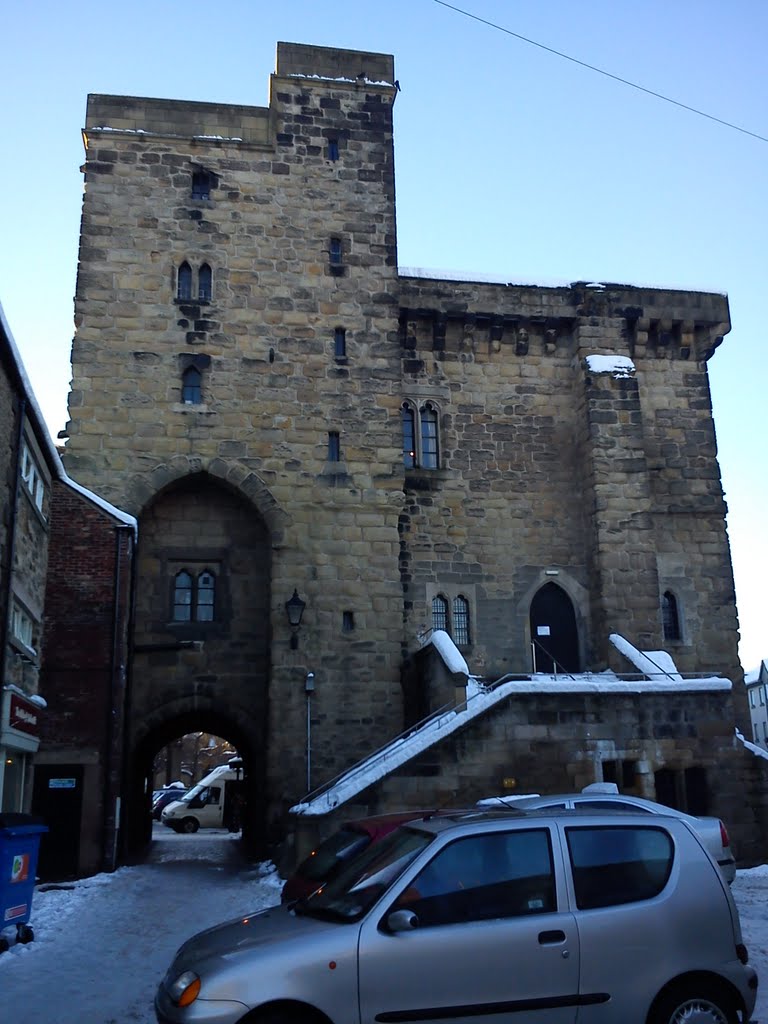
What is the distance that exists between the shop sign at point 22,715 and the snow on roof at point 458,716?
4.18m

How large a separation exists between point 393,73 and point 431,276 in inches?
188

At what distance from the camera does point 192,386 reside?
790 inches

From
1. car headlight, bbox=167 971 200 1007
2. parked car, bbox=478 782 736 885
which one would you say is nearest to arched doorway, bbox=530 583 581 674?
parked car, bbox=478 782 736 885

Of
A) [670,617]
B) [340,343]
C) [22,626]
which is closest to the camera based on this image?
[22,626]

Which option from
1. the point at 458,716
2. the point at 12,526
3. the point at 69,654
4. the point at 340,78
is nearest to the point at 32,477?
the point at 12,526

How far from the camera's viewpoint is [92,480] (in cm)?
1898

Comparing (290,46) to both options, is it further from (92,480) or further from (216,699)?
(216,699)

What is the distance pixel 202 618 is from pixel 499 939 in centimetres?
1529

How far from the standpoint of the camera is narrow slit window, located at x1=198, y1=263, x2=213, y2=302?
67.6 ft

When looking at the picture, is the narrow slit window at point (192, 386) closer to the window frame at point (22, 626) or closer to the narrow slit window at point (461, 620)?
the window frame at point (22, 626)

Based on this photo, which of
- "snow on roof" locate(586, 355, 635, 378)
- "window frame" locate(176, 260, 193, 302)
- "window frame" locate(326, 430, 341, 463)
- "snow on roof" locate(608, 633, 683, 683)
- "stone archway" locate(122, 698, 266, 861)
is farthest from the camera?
"snow on roof" locate(586, 355, 635, 378)

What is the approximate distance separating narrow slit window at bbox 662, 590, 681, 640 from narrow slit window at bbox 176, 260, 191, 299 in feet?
41.0

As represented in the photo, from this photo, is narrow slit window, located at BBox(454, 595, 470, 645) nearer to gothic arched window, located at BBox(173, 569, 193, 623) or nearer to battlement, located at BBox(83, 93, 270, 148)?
gothic arched window, located at BBox(173, 569, 193, 623)

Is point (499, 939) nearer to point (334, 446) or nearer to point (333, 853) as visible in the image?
point (333, 853)
